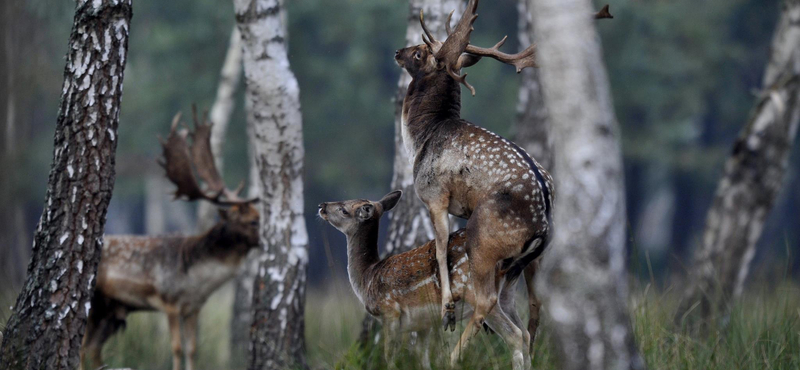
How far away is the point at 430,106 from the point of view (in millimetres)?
5141

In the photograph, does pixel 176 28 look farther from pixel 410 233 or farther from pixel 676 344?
pixel 676 344

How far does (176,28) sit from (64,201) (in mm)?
17683

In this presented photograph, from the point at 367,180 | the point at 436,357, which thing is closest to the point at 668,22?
the point at 367,180

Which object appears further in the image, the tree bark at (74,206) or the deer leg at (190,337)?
the deer leg at (190,337)

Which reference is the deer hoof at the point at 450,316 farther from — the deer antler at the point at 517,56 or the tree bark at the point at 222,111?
the tree bark at the point at 222,111

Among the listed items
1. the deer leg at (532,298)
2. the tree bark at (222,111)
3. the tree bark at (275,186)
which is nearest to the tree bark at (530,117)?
the tree bark at (275,186)

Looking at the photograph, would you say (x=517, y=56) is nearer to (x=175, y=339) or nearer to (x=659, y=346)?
(x=659, y=346)

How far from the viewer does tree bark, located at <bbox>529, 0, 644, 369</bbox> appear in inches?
141

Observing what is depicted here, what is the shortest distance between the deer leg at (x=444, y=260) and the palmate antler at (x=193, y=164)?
3.61 metres

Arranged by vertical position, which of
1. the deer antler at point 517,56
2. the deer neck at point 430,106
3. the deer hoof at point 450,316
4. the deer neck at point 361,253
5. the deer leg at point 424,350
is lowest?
the deer leg at point 424,350

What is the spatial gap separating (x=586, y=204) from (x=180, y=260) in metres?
5.14

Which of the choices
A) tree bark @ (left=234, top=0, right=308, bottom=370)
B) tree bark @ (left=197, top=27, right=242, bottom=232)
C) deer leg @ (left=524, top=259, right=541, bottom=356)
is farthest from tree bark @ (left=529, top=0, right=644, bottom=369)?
tree bark @ (left=197, top=27, right=242, bottom=232)

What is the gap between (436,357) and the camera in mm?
4535

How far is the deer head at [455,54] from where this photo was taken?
4785 mm
